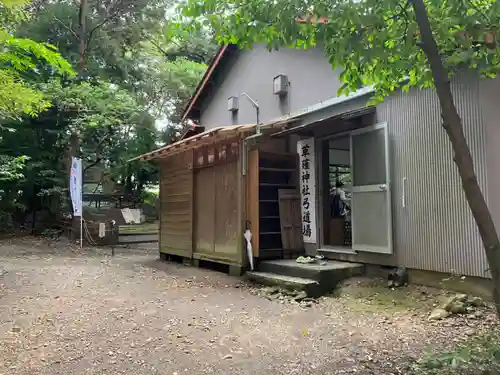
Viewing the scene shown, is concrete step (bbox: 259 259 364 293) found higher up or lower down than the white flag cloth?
lower down

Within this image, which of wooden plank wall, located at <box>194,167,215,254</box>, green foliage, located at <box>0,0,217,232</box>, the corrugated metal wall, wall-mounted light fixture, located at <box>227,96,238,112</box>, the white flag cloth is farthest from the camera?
green foliage, located at <box>0,0,217,232</box>

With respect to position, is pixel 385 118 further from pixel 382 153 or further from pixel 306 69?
pixel 306 69

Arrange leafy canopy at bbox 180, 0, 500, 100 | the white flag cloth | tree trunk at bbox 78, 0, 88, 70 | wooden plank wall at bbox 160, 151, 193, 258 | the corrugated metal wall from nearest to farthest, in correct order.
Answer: leafy canopy at bbox 180, 0, 500, 100 < the corrugated metal wall < the white flag cloth < wooden plank wall at bbox 160, 151, 193, 258 < tree trunk at bbox 78, 0, 88, 70

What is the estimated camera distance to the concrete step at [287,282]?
625 centimetres

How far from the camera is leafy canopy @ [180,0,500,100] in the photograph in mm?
3336

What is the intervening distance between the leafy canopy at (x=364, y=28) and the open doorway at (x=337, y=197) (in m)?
3.68

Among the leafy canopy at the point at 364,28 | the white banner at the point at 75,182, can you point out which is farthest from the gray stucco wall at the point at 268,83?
the white banner at the point at 75,182

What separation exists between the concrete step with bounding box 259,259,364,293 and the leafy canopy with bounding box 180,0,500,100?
10.9 feet

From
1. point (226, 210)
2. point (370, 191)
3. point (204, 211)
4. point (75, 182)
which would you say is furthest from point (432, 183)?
point (75, 182)

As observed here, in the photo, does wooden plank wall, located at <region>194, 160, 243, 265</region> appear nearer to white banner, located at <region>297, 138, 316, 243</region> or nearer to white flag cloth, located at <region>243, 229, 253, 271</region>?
white flag cloth, located at <region>243, 229, 253, 271</region>

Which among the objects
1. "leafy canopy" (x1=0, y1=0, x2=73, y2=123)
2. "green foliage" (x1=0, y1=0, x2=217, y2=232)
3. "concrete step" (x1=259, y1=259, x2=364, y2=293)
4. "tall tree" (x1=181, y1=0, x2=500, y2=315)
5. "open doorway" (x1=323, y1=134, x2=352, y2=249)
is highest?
"green foliage" (x1=0, y1=0, x2=217, y2=232)

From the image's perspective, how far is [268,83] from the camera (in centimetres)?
988

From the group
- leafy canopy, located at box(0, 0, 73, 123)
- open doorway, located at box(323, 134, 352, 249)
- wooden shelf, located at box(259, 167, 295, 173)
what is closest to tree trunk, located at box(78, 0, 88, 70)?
leafy canopy, located at box(0, 0, 73, 123)

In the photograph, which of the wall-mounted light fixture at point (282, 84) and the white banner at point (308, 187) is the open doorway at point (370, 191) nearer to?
the white banner at point (308, 187)
